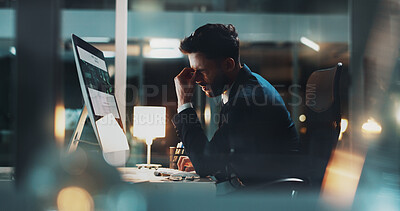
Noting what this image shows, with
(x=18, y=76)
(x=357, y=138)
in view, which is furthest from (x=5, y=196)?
(x=357, y=138)

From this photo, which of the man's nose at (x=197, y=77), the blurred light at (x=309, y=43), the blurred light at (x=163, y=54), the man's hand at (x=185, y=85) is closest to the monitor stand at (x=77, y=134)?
the man's hand at (x=185, y=85)

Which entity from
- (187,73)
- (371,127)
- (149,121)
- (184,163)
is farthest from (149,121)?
(371,127)

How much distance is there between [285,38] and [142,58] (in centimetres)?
202

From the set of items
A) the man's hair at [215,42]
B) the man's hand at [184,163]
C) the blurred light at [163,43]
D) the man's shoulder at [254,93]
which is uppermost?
the blurred light at [163,43]

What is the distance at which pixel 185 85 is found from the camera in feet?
6.06

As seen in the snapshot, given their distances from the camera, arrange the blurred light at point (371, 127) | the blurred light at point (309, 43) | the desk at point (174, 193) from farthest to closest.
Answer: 1. the blurred light at point (309, 43)
2. the blurred light at point (371, 127)
3. the desk at point (174, 193)

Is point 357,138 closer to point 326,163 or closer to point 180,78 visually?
point 326,163

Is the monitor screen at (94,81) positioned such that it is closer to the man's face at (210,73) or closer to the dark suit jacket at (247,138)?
the dark suit jacket at (247,138)

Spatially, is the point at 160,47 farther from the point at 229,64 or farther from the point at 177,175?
the point at 177,175

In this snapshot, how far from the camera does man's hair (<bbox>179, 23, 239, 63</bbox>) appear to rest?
192 centimetres

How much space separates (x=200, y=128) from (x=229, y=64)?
435 mm

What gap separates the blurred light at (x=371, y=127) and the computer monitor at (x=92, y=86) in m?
1.37

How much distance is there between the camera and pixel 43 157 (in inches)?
43.8

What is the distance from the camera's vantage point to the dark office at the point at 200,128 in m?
1.11
